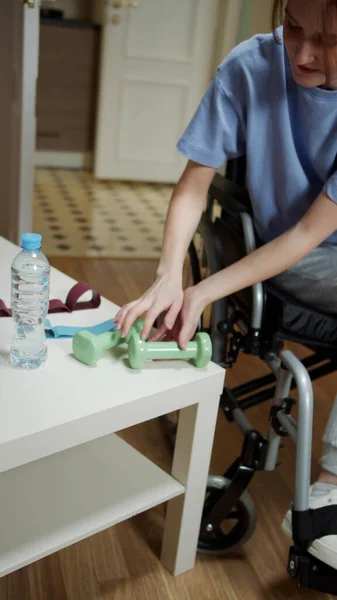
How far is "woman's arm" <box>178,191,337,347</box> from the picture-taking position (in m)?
1.09

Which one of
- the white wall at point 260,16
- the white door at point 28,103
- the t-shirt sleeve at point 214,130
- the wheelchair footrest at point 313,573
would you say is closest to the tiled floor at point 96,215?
the white door at point 28,103

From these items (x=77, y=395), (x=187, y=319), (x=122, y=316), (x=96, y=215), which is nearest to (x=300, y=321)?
(x=187, y=319)

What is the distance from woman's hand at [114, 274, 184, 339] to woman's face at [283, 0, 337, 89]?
37 centimetres

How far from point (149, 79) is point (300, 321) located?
3.03m

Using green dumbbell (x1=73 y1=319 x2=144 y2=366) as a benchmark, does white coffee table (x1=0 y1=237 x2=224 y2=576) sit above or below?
below

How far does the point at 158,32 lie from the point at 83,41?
0.48 meters

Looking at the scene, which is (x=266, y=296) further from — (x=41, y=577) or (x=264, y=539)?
(x=41, y=577)

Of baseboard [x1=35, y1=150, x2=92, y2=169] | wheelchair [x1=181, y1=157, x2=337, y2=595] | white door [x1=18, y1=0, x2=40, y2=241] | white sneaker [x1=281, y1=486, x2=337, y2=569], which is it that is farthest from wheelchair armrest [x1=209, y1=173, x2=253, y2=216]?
baseboard [x1=35, y1=150, x2=92, y2=169]

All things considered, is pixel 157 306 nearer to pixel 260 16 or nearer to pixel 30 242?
pixel 30 242

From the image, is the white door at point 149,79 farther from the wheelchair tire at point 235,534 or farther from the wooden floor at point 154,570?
the wheelchair tire at point 235,534

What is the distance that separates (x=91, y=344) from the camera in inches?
38.3

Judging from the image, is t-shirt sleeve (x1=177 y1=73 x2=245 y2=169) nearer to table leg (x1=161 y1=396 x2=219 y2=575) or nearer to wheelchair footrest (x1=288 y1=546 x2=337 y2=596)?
table leg (x1=161 y1=396 x2=219 y2=575)

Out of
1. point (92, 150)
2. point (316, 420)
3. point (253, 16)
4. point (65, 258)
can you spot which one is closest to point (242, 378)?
point (316, 420)

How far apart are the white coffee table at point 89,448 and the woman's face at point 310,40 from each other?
1.51 feet
